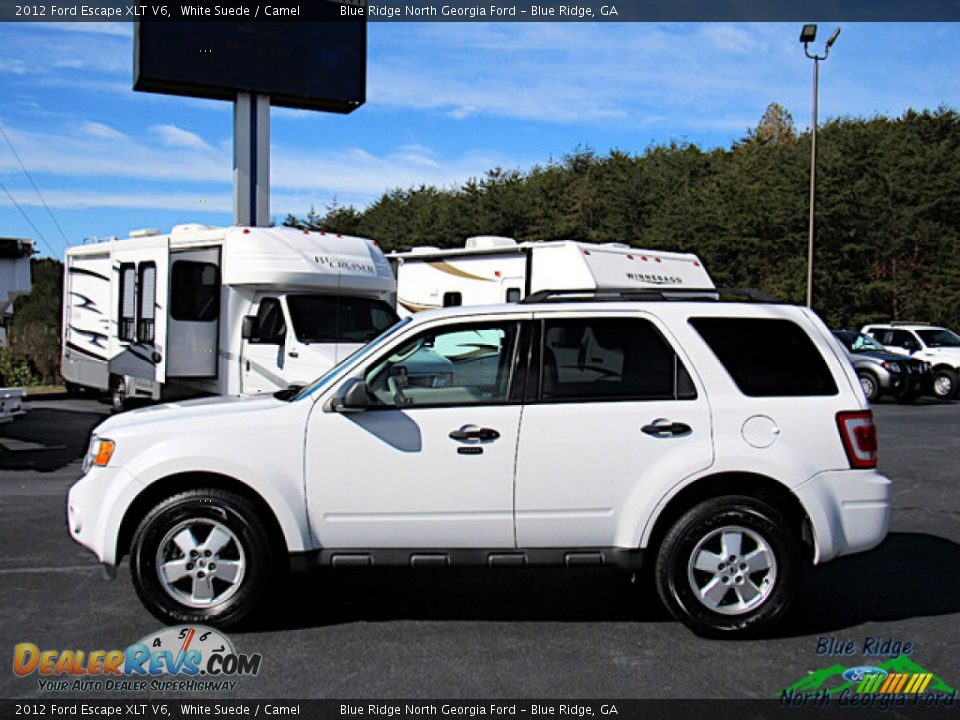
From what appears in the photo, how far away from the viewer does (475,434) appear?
215 inches

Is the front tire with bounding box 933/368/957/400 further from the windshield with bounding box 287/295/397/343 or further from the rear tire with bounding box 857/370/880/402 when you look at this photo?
the windshield with bounding box 287/295/397/343

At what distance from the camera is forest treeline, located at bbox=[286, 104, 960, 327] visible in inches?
1561

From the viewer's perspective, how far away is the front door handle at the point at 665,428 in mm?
5477

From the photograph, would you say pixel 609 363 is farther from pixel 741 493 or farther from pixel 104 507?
pixel 104 507

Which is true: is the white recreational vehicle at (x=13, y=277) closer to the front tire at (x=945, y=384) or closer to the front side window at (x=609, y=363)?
the front side window at (x=609, y=363)

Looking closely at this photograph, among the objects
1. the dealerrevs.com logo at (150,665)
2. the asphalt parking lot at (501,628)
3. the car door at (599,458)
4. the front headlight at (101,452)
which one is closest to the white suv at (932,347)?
the asphalt parking lot at (501,628)

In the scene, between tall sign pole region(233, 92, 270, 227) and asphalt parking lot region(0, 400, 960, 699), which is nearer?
asphalt parking lot region(0, 400, 960, 699)

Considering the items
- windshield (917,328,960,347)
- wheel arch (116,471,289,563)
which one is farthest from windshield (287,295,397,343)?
windshield (917,328,960,347)

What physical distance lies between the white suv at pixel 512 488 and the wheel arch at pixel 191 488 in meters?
0.01

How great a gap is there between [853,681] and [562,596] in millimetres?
1949

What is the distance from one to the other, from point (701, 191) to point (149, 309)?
34775 millimetres

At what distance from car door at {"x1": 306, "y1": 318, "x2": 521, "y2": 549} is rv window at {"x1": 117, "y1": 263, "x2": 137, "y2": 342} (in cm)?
1073

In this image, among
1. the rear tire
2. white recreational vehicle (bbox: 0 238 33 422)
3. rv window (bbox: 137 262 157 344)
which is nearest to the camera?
white recreational vehicle (bbox: 0 238 33 422)
